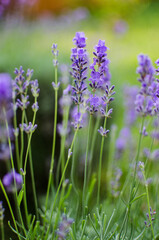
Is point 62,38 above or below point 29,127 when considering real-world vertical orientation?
above

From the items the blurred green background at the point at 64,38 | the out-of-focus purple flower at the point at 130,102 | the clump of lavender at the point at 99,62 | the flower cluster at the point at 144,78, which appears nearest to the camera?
the flower cluster at the point at 144,78

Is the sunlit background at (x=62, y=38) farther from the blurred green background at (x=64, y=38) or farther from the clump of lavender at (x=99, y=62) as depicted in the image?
the clump of lavender at (x=99, y=62)

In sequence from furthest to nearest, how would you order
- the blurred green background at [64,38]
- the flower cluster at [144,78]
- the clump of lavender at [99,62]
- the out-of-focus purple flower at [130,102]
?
the blurred green background at [64,38] → the out-of-focus purple flower at [130,102] → the clump of lavender at [99,62] → the flower cluster at [144,78]

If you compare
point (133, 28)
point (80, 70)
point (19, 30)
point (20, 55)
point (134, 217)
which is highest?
point (133, 28)

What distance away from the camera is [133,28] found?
10547 mm

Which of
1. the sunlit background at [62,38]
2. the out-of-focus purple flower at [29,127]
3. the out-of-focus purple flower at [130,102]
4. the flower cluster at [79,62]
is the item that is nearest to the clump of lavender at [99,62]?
the flower cluster at [79,62]

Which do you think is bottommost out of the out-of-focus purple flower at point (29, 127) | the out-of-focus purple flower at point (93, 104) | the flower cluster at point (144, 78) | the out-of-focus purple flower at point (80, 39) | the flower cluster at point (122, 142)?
the flower cluster at point (122, 142)

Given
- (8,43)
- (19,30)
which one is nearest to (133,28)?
(19,30)

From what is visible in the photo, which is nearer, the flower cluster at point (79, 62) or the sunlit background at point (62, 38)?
the flower cluster at point (79, 62)

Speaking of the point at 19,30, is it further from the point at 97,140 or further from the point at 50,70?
the point at 97,140

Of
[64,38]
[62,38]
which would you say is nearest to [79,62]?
[62,38]

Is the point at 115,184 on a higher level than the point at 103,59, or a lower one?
lower

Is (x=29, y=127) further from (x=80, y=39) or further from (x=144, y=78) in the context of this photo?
(x=144, y=78)

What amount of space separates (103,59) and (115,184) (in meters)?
0.88
